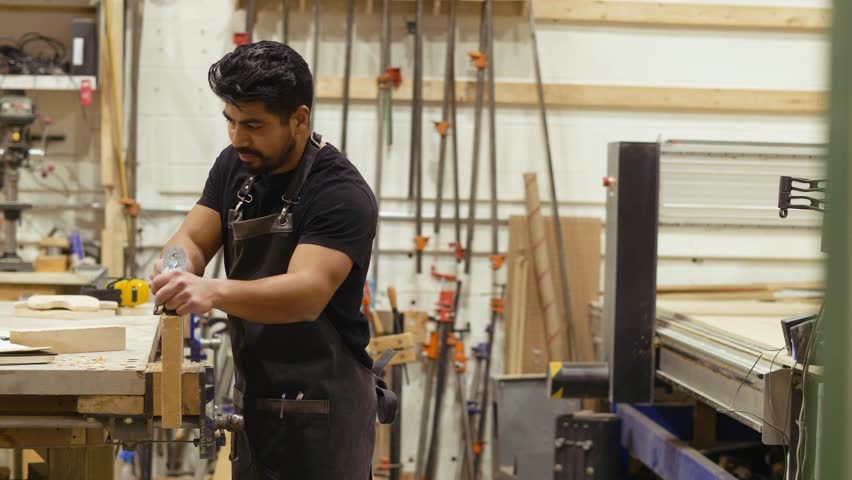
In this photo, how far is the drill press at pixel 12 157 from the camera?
4043mm

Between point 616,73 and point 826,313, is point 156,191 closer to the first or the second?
point 616,73

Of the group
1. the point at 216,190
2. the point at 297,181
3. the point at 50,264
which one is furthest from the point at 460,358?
the point at 297,181

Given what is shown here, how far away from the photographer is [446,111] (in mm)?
4738

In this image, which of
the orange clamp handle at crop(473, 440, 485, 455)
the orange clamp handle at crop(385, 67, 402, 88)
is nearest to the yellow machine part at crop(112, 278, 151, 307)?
the orange clamp handle at crop(385, 67, 402, 88)

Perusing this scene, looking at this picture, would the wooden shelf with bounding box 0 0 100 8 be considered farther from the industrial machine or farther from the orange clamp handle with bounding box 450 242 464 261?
the industrial machine

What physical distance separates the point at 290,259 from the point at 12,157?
2.39 meters

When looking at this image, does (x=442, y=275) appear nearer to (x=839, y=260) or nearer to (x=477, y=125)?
(x=477, y=125)

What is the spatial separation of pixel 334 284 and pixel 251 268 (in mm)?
269

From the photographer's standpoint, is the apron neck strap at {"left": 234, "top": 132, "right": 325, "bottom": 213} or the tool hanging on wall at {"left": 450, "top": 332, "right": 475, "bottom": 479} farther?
the tool hanging on wall at {"left": 450, "top": 332, "right": 475, "bottom": 479}

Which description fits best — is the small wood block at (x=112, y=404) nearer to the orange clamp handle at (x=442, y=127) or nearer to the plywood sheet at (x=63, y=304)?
the plywood sheet at (x=63, y=304)

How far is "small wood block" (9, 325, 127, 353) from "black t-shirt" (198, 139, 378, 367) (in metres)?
0.33

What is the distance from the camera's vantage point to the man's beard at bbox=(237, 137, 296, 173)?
6.85ft

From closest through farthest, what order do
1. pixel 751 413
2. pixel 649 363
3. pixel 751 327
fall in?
1. pixel 751 413
2. pixel 751 327
3. pixel 649 363

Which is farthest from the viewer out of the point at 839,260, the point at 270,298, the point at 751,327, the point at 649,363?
the point at 649,363
